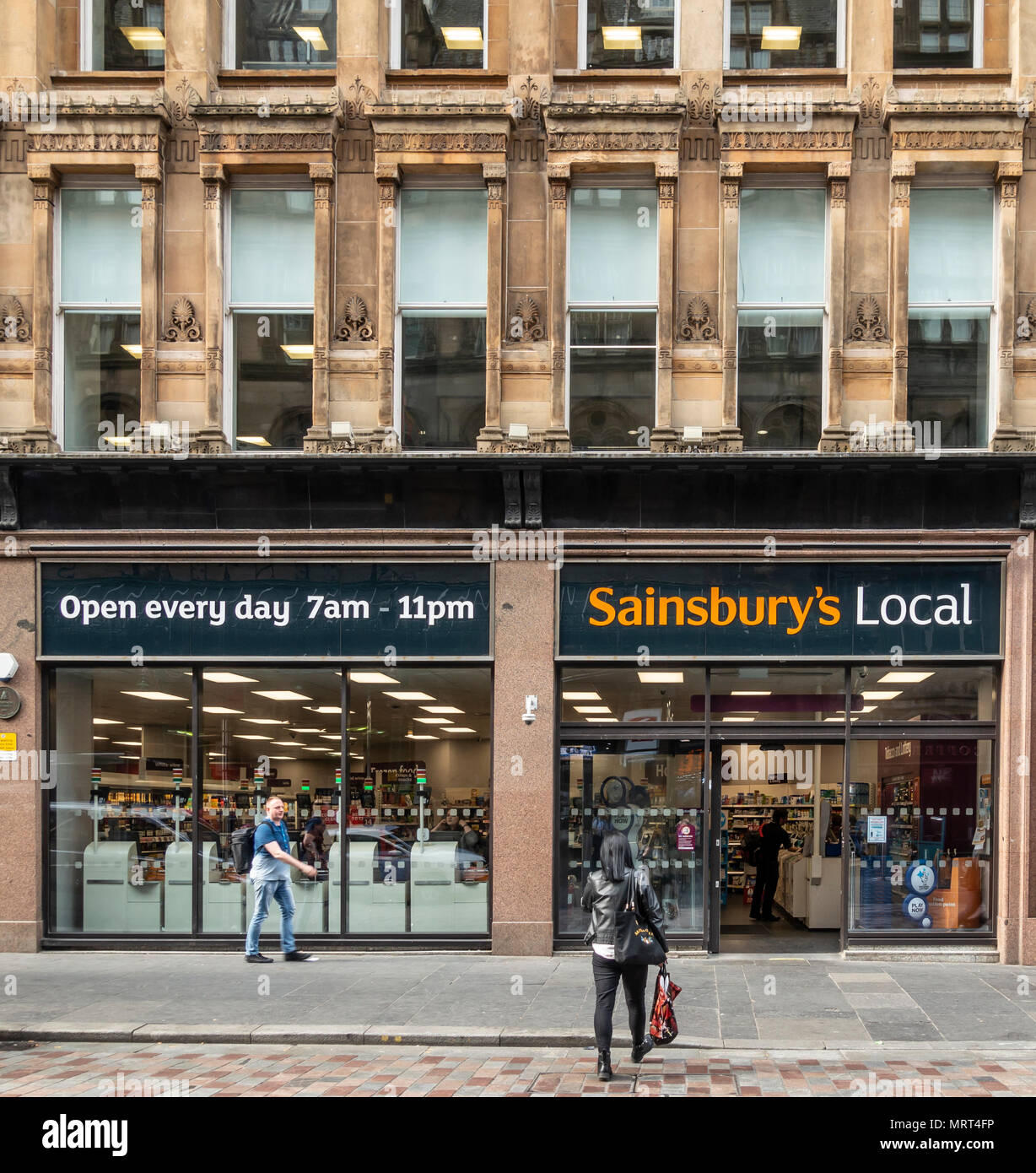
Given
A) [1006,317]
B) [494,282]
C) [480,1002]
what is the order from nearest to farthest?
1. [480,1002]
2. [1006,317]
3. [494,282]

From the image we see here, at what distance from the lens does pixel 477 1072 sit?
1063 cm

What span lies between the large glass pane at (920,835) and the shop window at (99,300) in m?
10.2

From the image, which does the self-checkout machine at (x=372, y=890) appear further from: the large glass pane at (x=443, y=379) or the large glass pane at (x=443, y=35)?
the large glass pane at (x=443, y=35)

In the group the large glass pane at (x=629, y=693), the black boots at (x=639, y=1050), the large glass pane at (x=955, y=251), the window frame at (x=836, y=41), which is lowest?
the black boots at (x=639, y=1050)

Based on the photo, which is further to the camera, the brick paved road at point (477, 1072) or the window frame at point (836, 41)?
the window frame at point (836, 41)

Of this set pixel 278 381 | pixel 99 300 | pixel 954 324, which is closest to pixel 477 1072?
pixel 278 381

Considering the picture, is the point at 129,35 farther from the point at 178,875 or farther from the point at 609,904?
the point at 609,904

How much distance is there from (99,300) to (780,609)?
9.31 m

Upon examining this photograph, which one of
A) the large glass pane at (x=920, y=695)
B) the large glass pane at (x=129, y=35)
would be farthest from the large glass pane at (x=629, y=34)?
the large glass pane at (x=920, y=695)

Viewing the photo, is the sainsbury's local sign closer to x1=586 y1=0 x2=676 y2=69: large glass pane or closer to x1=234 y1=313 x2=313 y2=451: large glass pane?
x1=234 y1=313 x2=313 y2=451: large glass pane

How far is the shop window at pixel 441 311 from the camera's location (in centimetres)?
1681

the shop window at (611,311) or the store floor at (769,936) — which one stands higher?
the shop window at (611,311)

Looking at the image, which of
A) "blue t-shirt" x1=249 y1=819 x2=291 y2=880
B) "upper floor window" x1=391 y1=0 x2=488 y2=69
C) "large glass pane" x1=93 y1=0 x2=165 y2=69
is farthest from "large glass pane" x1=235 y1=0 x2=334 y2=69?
"blue t-shirt" x1=249 y1=819 x2=291 y2=880

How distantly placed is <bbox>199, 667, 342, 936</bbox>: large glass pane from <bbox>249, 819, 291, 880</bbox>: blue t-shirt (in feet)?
2.89
